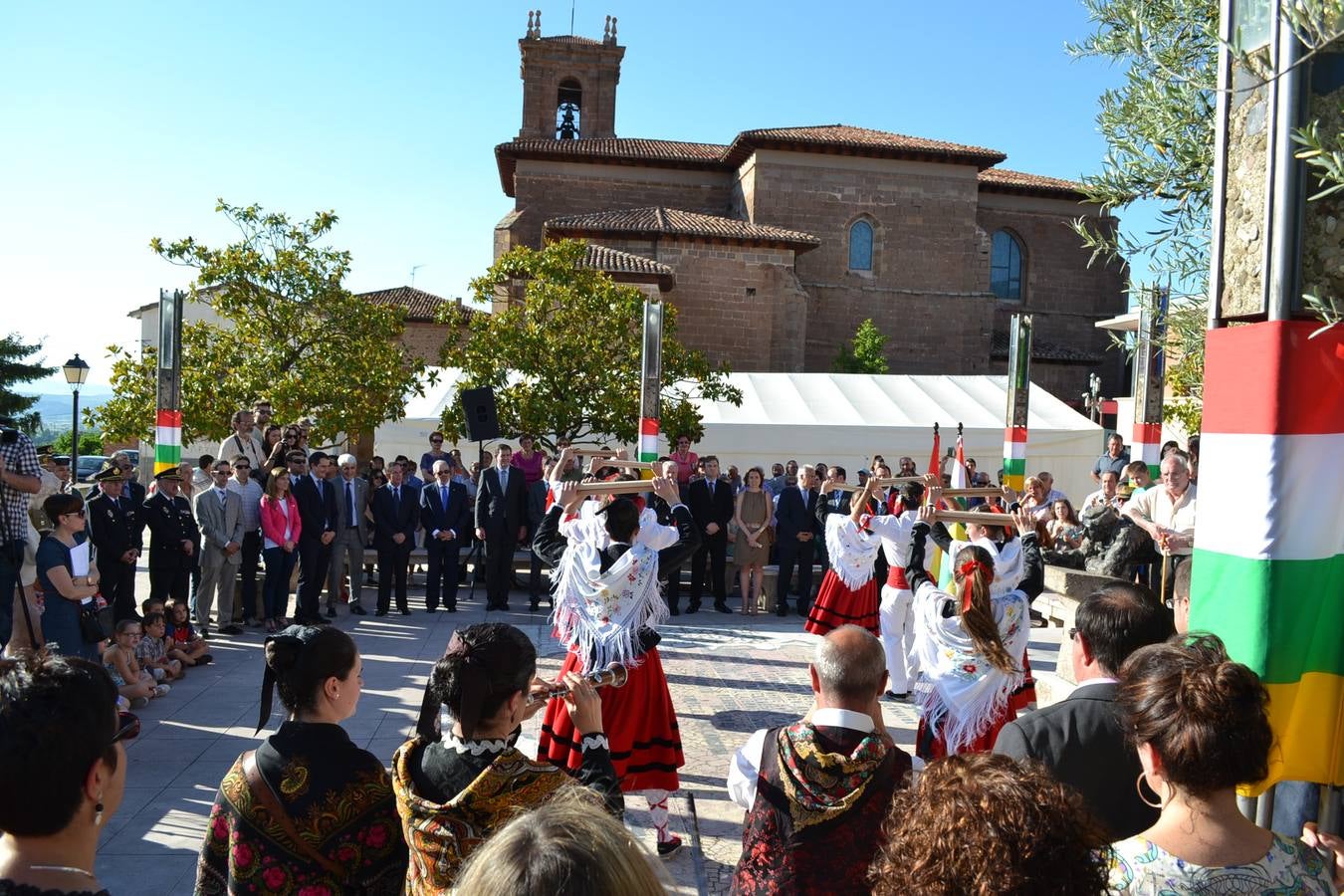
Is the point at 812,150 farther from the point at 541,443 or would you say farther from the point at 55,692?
the point at 55,692

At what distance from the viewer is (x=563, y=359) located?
63.7ft

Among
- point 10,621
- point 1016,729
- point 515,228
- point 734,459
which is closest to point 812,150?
point 515,228

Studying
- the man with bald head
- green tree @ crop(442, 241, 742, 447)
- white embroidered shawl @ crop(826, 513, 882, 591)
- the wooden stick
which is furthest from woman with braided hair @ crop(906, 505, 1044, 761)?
green tree @ crop(442, 241, 742, 447)

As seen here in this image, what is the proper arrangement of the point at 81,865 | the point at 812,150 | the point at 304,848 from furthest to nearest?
the point at 812,150 → the point at 304,848 → the point at 81,865

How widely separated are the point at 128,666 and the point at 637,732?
4.65 metres

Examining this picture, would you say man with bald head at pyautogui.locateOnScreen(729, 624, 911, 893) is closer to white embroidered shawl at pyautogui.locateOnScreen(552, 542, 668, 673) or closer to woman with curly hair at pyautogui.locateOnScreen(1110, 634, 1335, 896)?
woman with curly hair at pyautogui.locateOnScreen(1110, 634, 1335, 896)

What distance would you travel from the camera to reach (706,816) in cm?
598

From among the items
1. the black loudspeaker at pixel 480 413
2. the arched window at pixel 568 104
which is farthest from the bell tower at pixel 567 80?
the black loudspeaker at pixel 480 413

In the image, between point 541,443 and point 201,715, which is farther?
point 541,443

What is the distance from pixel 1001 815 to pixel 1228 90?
2.33 metres

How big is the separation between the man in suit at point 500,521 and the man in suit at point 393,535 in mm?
867

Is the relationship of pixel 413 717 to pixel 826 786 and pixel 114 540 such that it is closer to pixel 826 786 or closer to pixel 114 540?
pixel 114 540

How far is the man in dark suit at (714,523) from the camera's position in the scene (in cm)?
1326

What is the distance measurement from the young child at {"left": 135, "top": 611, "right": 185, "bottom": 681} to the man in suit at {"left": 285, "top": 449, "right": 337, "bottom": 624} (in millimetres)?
2378
